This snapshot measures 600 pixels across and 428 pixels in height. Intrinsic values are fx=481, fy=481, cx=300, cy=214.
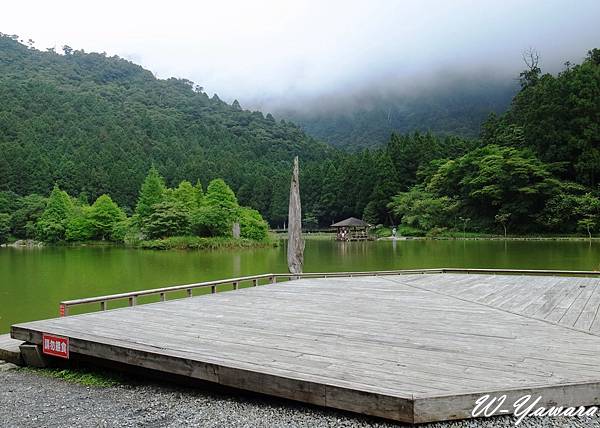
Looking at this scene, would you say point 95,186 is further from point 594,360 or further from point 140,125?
point 594,360

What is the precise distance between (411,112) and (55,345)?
12032 centimetres

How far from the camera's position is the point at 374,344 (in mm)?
3574

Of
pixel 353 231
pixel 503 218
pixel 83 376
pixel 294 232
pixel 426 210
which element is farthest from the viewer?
pixel 353 231

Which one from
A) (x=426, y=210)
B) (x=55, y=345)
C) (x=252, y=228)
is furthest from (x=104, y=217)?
(x=55, y=345)

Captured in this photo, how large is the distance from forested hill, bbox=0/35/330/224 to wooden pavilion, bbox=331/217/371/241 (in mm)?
11359

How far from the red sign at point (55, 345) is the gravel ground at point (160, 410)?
0.86 feet

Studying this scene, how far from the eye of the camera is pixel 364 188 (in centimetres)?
4741

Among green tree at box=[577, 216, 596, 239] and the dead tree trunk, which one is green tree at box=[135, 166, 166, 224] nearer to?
the dead tree trunk

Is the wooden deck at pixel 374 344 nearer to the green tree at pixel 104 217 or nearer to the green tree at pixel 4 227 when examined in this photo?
the green tree at pixel 104 217

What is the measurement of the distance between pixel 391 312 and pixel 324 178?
48.0m

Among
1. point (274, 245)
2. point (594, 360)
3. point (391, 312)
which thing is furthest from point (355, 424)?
point (274, 245)

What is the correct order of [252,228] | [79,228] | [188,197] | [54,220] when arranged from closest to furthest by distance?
[252,228] < [188,197] < [79,228] < [54,220]

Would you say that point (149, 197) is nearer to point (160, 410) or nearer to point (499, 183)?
point (499, 183)

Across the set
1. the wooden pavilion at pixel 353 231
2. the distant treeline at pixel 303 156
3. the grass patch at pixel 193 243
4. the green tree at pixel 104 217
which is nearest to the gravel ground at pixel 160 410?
the grass patch at pixel 193 243
